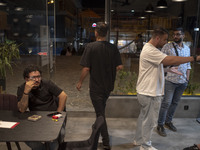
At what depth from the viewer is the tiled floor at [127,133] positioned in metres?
2.98

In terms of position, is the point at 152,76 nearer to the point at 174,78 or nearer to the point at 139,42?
the point at 174,78

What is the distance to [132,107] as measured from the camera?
3.96 meters

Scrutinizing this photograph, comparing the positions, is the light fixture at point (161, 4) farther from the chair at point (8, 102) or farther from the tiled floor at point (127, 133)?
the chair at point (8, 102)

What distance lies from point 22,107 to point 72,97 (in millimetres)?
2850

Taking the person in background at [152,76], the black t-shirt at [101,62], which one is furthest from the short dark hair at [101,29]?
the person in background at [152,76]

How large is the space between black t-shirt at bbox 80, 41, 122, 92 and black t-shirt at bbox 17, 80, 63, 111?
51 centimetres

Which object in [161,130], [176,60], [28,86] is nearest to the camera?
[28,86]

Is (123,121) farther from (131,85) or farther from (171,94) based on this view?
(171,94)

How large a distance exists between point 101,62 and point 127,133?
1.45 metres

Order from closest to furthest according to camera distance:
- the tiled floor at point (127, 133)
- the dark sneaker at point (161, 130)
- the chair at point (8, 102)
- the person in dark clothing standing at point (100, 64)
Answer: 1. the chair at point (8, 102)
2. the person in dark clothing standing at point (100, 64)
3. the tiled floor at point (127, 133)
4. the dark sneaker at point (161, 130)

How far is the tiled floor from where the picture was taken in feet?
9.77

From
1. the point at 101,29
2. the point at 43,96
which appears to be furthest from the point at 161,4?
the point at 43,96

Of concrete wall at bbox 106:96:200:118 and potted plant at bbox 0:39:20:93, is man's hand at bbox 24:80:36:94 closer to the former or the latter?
potted plant at bbox 0:39:20:93

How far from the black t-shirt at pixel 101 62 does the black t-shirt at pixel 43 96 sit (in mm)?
506
